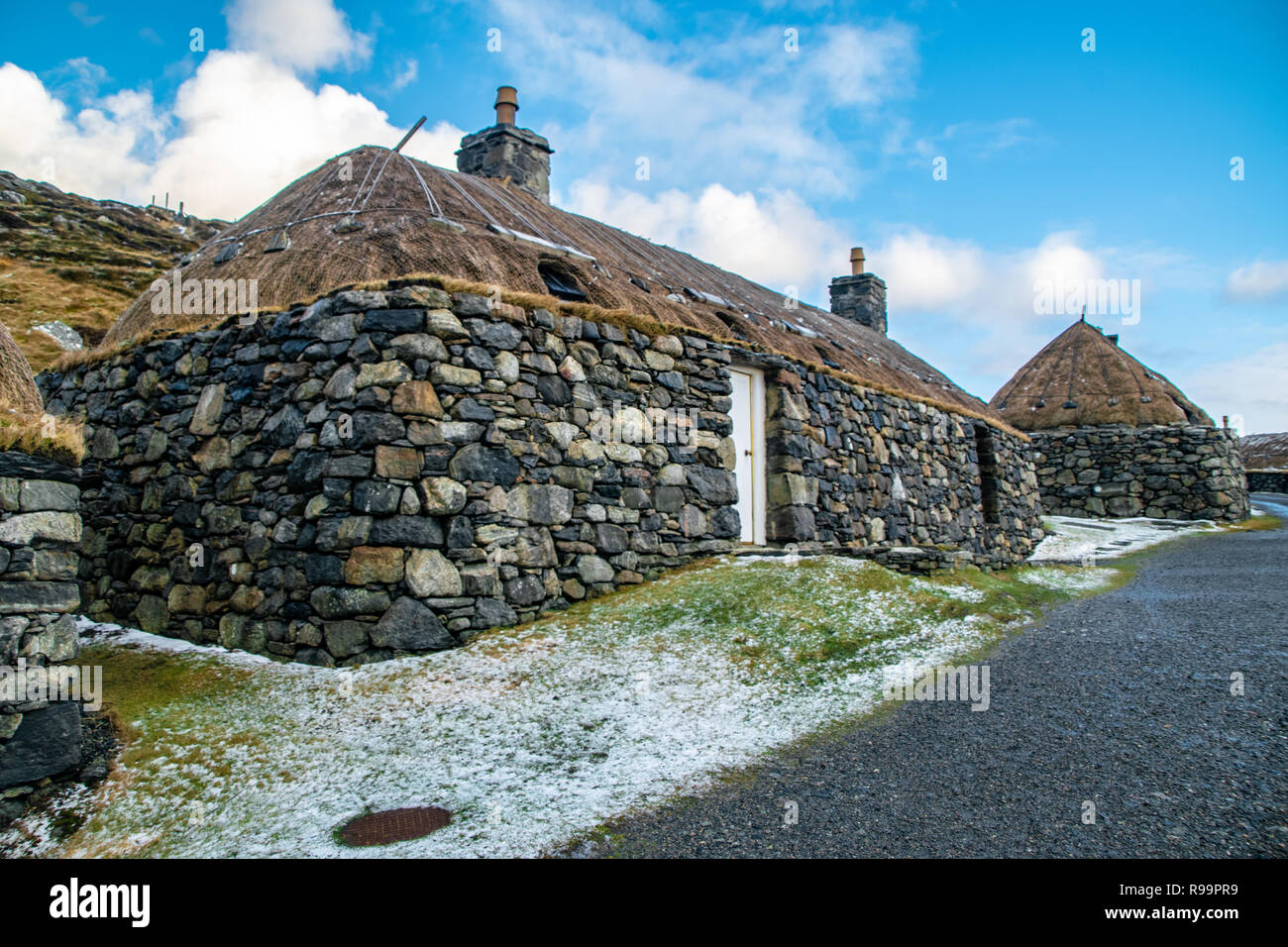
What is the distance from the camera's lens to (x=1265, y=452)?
120 ft

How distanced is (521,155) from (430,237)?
6.23 metres

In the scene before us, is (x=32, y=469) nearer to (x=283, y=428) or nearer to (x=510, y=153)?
(x=283, y=428)

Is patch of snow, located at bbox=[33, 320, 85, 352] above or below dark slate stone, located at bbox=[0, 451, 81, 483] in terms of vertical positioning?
above

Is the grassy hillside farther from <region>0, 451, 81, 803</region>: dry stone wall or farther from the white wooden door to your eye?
the white wooden door

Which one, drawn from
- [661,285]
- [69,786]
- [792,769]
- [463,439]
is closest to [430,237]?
[463,439]

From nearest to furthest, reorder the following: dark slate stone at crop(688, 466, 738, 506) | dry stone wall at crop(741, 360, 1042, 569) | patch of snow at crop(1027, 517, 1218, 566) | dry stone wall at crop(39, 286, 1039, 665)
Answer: dry stone wall at crop(39, 286, 1039, 665) → dark slate stone at crop(688, 466, 738, 506) → dry stone wall at crop(741, 360, 1042, 569) → patch of snow at crop(1027, 517, 1218, 566)

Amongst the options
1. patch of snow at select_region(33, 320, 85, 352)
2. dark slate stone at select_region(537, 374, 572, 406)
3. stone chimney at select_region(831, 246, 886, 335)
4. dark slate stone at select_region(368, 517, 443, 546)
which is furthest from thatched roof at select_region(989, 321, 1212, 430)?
patch of snow at select_region(33, 320, 85, 352)

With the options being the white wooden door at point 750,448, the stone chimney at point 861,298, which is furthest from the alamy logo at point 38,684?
the stone chimney at point 861,298

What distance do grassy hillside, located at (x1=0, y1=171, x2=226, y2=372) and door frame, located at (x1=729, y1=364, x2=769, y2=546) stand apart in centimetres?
1041

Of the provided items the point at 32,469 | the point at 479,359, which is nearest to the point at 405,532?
the point at 479,359

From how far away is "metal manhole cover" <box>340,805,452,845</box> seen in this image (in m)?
3.73

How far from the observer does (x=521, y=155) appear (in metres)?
13.5

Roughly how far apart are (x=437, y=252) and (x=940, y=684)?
6.42 meters
